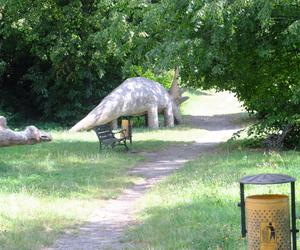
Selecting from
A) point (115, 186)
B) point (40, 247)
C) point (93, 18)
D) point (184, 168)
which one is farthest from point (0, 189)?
point (93, 18)

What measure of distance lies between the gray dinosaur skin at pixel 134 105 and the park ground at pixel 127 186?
172 inches

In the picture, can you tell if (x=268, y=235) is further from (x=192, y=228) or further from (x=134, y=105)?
(x=134, y=105)

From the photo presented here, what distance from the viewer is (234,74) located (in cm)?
1827

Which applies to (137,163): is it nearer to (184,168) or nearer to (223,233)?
(184,168)

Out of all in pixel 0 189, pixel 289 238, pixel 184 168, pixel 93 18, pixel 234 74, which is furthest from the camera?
pixel 93 18

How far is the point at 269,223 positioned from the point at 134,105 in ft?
69.0

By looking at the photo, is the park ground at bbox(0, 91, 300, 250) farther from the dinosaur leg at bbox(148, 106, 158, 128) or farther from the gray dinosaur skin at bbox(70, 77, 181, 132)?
the dinosaur leg at bbox(148, 106, 158, 128)

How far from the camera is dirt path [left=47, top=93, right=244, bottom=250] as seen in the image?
838 cm

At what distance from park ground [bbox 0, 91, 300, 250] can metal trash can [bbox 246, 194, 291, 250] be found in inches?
45.3

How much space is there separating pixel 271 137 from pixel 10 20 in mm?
15472

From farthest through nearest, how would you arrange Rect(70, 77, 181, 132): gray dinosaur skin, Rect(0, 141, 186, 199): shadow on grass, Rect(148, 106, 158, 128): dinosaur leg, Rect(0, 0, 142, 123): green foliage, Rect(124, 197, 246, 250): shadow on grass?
Rect(0, 0, 142, 123): green foliage → Rect(148, 106, 158, 128): dinosaur leg → Rect(70, 77, 181, 132): gray dinosaur skin → Rect(0, 141, 186, 199): shadow on grass → Rect(124, 197, 246, 250): shadow on grass

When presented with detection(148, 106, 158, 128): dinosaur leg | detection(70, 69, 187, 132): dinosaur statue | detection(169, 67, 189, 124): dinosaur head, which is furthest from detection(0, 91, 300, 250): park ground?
detection(169, 67, 189, 124): dinosaur head

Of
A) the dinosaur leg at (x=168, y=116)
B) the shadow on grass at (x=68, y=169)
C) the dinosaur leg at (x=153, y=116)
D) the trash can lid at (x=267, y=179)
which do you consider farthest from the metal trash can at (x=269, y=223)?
the dinosaur leg at (x=168, y=116)

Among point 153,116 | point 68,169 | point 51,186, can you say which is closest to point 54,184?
point 51,186
